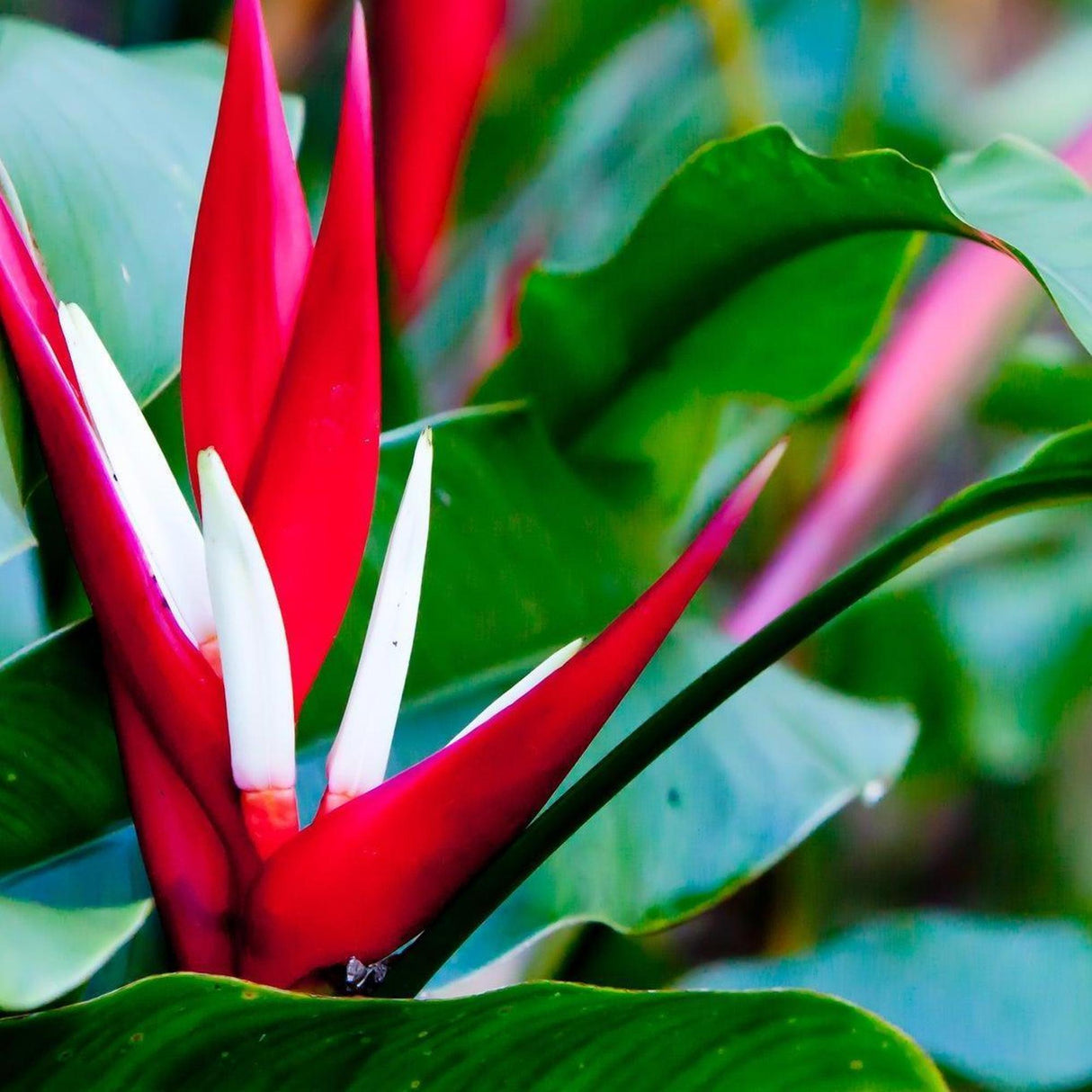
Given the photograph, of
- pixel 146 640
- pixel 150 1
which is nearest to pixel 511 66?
pixel 150 1

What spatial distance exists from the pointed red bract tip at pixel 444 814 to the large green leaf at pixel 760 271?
135mm

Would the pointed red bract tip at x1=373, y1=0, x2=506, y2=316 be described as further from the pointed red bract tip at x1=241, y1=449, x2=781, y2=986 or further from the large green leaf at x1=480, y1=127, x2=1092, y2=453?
the pointed red bract tip at x1=241, y1=449, x2=781, y2=986

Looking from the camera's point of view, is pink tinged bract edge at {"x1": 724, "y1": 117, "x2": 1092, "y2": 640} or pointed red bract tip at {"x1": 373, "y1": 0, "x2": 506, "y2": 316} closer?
pointed red bract tip at {"x1": 373, "y1": 0, "x2": 506, "y2": 316}

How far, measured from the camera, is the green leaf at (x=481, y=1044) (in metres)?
0.26

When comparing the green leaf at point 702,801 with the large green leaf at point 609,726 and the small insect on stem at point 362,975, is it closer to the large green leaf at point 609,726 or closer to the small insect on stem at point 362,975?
the large green leaf at point 609,726

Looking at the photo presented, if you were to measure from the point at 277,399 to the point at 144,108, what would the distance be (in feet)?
0.65

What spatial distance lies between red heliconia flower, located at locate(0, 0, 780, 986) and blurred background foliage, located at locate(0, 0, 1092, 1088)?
222 mm

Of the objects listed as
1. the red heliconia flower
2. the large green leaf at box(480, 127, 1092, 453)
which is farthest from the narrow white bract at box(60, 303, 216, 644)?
the large green leaf at box(480, 127, 1092, 453)

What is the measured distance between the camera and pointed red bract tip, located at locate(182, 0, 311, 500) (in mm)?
295

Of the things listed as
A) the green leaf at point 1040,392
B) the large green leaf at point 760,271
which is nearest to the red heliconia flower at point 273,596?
the large green leaf at point 760,271

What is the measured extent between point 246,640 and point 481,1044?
11 centimetres

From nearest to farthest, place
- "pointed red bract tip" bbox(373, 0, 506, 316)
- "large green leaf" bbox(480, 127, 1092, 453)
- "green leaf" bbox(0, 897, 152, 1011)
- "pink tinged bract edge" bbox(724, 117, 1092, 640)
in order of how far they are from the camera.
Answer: "green leaf" bbox(0, 897, 152, 1011)
"large green leaf" bbox(480, 127, 1092, 453)
"pointed red bract tip" bbox(373, 0, 506, 316)
"pink tinged bract edge" bbox(724, 117, 1092, 640)

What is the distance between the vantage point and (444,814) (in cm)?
29

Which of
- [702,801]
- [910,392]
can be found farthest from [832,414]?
[702,801]
